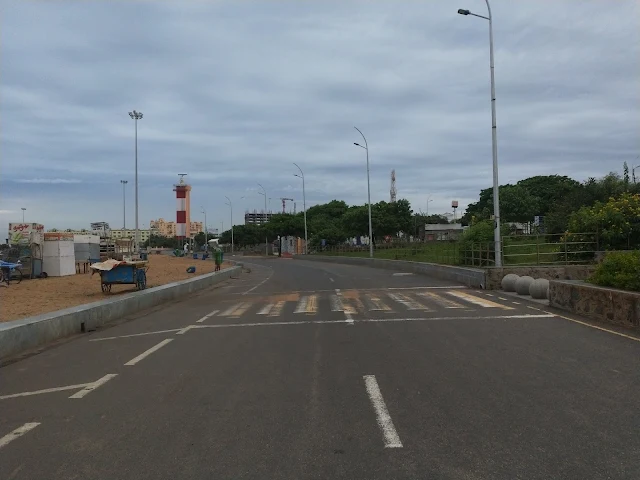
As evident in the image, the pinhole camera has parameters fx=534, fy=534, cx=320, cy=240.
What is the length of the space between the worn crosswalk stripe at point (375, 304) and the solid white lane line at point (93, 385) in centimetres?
782

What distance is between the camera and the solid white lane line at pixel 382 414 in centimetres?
468

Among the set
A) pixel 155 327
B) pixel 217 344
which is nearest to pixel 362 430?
pixel 217 344

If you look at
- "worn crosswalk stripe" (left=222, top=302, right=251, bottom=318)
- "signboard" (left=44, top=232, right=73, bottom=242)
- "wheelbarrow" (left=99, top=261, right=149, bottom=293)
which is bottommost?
"worn crosswalk stripe" (left=222, top=302, right=251, bottom=318)

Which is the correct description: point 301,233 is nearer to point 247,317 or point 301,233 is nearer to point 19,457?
point 247,317

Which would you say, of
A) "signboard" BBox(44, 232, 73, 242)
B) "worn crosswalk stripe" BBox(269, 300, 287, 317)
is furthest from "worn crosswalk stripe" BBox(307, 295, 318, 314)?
"signboard" BBox(44, 232, 73, 242)

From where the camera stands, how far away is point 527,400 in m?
5.78

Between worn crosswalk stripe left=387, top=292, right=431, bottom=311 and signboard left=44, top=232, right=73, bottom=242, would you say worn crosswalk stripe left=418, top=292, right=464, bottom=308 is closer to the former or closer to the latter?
worn crosswalk stripe left=387, top=292, right=431, bottom=311

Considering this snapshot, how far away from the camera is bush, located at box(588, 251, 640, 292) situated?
36.3 feet

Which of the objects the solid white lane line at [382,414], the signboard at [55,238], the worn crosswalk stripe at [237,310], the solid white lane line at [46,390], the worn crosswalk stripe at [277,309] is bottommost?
the worn crosswalk stripe at [237,310]

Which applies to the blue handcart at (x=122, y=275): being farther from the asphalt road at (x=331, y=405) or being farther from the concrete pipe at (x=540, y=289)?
the concrete pipe at (x=540, y=289)

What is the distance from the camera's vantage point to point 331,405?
5.75 meters

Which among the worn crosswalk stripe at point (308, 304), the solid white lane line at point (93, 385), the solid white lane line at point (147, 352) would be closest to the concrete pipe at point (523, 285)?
the worn crosswalk stripe at point (308, 304)

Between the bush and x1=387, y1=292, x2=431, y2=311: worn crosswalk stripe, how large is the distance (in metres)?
4.09

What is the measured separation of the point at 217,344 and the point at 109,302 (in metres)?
5.37
